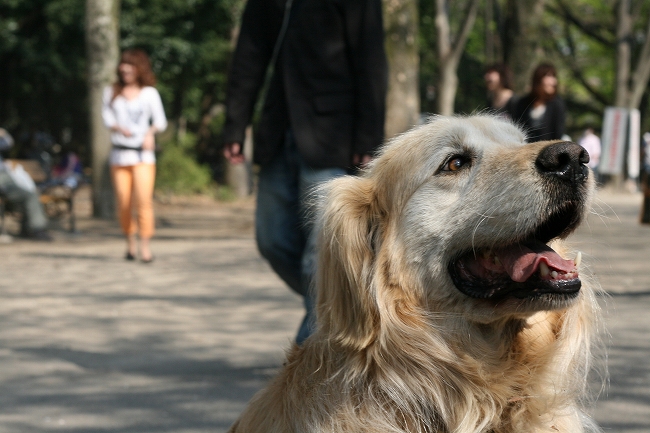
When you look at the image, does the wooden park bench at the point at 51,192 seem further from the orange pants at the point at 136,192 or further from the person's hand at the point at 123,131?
the orange pants at the point at 136,192

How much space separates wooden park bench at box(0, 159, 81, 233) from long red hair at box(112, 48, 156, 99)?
3.36m

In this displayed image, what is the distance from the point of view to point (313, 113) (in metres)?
4.28

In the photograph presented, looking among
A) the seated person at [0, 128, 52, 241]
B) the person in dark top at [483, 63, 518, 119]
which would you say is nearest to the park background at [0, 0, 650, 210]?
the seated person at [0, 128, 52, 241]

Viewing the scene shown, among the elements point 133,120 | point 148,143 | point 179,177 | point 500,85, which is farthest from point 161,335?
point 179,177

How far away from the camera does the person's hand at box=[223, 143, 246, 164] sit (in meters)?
4.65

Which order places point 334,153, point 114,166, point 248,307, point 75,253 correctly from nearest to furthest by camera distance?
point 334,153 < point 248,307 < point 114,166 < point 75,253

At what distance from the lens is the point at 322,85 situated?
14.2 ft

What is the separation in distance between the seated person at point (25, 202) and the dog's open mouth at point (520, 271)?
994cm

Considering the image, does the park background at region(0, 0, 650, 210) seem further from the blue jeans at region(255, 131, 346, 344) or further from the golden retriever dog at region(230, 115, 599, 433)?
the golden retriever dog at region(230, 115, 599, 433)

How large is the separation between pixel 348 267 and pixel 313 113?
5.62 ft

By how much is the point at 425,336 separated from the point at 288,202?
1767 mm

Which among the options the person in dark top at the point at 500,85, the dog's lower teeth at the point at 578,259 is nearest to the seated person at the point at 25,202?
the person in dark top at the point at 500,85

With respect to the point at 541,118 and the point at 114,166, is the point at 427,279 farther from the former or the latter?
the point at 114,166

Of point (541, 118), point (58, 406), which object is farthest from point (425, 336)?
point (541, 118)
